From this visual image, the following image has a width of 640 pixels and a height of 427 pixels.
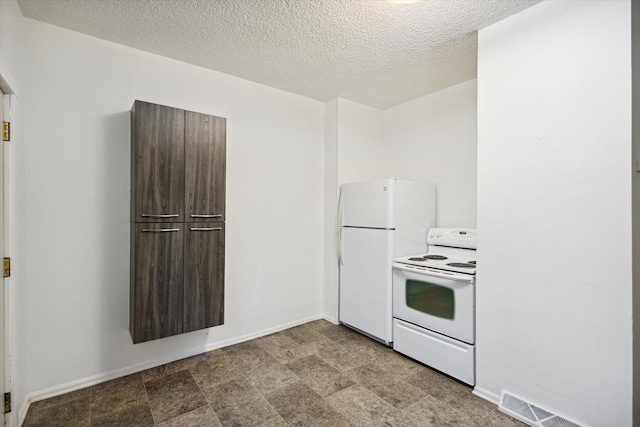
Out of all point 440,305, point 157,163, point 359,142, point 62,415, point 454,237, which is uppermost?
point 359,142

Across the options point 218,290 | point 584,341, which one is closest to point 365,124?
point 218,290

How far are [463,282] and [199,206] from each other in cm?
204

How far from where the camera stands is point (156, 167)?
2223mm

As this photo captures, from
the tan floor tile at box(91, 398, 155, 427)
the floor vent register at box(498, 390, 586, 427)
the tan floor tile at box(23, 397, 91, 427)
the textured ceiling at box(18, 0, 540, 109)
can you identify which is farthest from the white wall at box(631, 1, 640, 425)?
the tan floor tile at box(23, 397, 91, 427)

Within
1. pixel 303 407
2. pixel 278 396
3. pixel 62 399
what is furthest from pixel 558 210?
pixel 62 399

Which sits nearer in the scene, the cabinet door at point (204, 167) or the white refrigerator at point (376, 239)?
the cabinet door at point (204, 167)

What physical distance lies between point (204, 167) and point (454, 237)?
2.29 meters

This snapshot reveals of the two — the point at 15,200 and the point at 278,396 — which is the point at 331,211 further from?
the point at 15,200

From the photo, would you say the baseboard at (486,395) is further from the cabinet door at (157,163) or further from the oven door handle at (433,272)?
the cabinet door at (157,163)

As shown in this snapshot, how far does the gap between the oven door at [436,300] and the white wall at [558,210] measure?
0.38 feet

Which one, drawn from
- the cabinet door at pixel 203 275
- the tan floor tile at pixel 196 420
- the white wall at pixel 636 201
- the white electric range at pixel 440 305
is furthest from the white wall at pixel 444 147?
the tan floor tile at pixel 196 420

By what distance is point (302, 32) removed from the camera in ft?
7.37

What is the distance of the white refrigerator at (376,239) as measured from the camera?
2.94 metres

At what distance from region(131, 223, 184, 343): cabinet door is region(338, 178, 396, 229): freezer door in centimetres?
169
